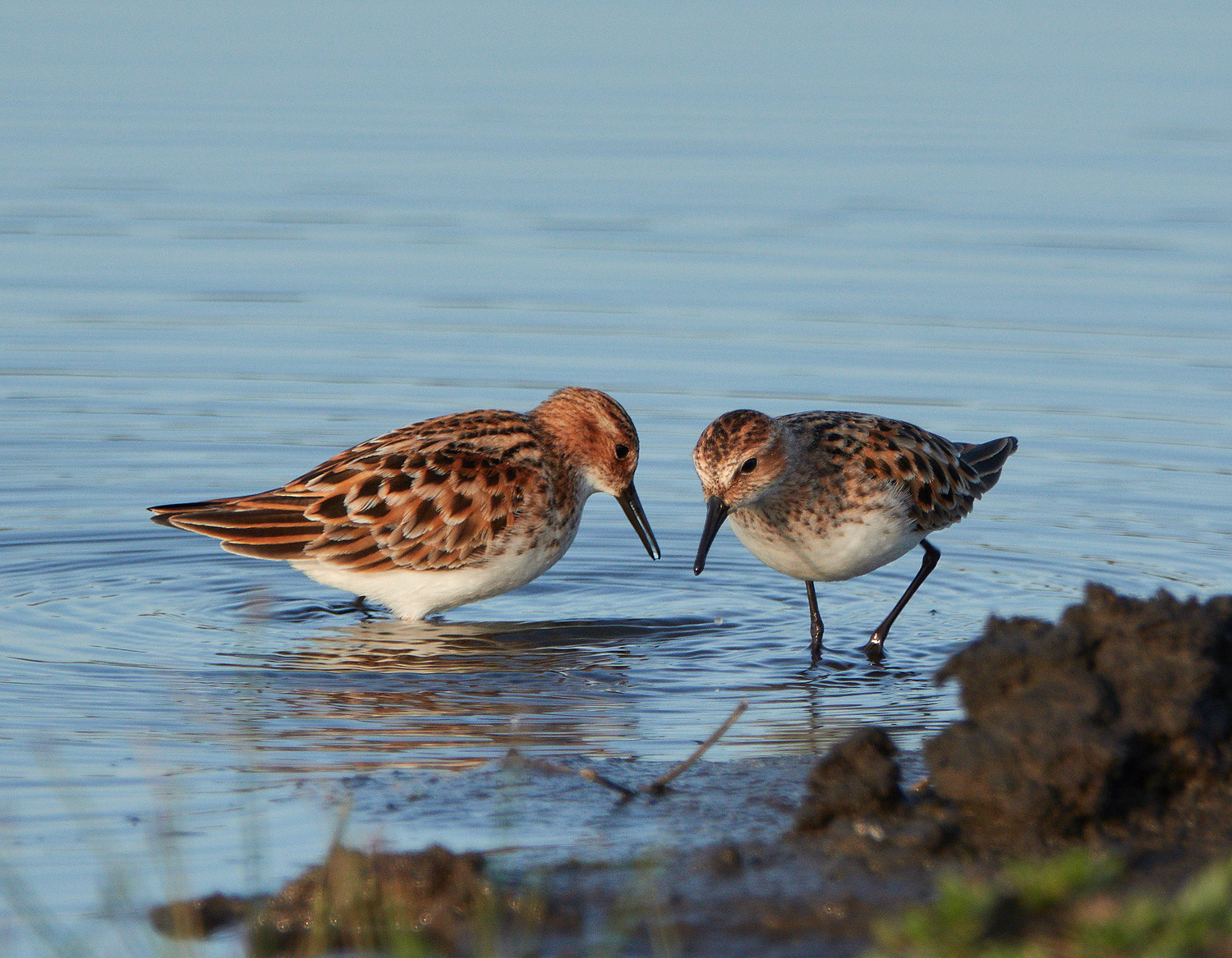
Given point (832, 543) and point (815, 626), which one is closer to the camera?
point (832, 543)

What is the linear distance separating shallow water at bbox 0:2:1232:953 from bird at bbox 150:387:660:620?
1.08 ft

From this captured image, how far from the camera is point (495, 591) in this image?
9625mm

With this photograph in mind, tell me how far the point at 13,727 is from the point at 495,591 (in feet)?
8.98

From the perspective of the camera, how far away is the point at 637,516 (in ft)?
33.8

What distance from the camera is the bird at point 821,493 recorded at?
8.86m

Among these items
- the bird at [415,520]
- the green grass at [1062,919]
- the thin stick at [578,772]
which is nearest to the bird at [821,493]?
the bird at [415,520]

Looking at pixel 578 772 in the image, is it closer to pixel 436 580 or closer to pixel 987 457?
pixel 436 580

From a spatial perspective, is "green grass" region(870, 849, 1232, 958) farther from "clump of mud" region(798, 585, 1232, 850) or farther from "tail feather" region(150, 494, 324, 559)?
"tail feather" region(150, 494, 324, 559)

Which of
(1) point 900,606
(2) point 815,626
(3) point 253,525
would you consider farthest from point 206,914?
(1) point 900,606

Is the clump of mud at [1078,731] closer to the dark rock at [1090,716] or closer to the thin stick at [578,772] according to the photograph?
the dark rock at [1090,716]

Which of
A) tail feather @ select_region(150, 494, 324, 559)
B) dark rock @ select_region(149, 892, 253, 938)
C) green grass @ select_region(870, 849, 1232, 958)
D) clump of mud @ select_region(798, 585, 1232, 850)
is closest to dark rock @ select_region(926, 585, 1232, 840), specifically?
clump of mud @ select_region(798, 585, 1232, 850)

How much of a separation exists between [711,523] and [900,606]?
1.27m

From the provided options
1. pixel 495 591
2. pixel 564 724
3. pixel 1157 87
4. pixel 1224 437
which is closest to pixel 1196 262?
pixel 1224 437

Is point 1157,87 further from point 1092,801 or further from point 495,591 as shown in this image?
point 1092,801
